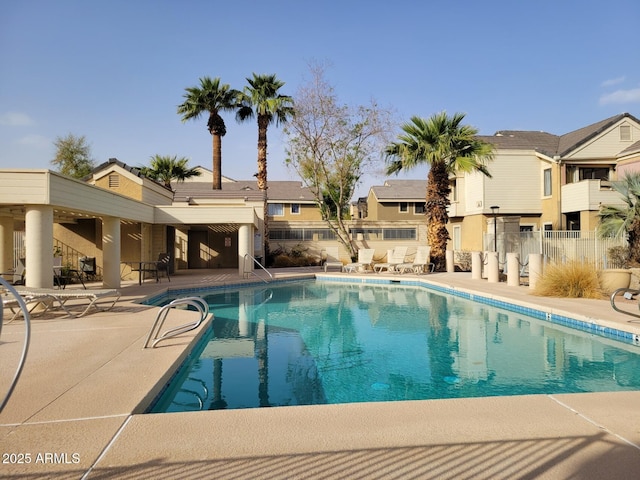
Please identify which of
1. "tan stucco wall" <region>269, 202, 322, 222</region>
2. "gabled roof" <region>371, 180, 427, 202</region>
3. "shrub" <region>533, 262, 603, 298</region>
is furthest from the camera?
"gabled roof" <region>371, 180, 427, 202</region>

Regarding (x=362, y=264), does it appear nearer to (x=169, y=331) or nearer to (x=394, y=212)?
(x=169, y=331)

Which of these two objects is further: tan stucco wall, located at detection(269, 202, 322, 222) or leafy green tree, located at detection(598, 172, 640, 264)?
tan stucco wall, located at detection(269, 202, 322, 222)

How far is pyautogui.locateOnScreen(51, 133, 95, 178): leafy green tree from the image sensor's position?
3428cm

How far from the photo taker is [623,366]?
20.1ft

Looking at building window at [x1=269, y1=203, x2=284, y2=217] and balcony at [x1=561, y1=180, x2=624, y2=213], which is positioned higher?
building window at [x1=269, y1=203, x2=284, y2=217]

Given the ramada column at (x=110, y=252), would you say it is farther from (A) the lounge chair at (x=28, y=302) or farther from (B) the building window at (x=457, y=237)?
(B) the building window at (x=457, y=237)

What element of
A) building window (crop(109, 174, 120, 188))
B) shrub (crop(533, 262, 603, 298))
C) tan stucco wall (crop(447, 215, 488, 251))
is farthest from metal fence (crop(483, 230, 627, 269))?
building window (crop(109, 174, 120, 188))

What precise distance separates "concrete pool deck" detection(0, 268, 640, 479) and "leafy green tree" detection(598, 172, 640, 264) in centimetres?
1047

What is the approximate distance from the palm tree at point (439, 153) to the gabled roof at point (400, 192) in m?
16.6

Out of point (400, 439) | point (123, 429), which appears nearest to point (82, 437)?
point (123, 429)

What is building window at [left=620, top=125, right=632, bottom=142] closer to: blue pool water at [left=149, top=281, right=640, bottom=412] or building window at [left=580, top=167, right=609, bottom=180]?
building window at [left=580, top=167, right=609, bottom=180]

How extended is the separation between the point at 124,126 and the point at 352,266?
39.5 ft

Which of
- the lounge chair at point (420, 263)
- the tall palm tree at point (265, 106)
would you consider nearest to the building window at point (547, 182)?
the lounge chair at point (420, 263)

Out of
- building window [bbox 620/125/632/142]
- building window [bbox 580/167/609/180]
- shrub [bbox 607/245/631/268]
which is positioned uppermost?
building window [bbox 620/125/632/142]
